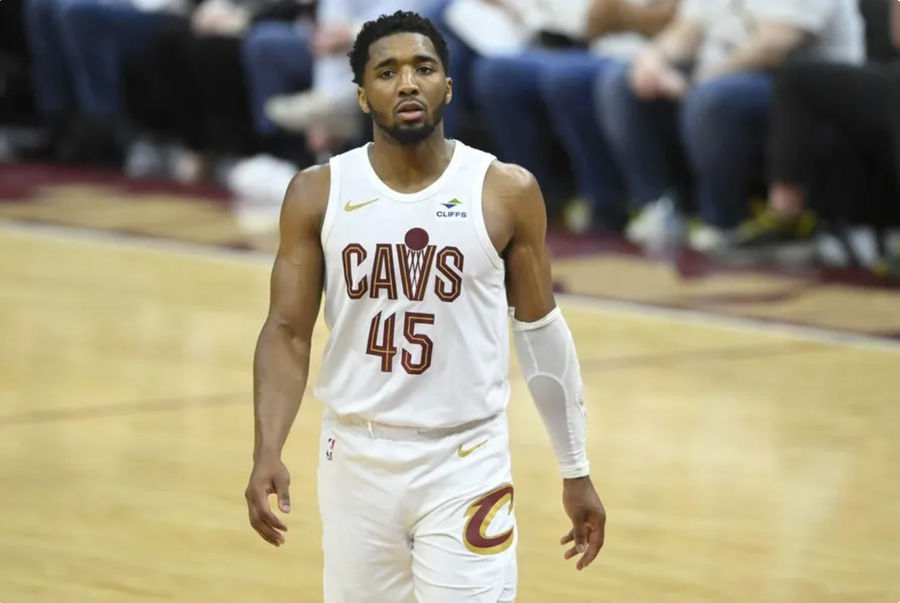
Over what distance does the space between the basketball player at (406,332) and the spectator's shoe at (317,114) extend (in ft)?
23.2

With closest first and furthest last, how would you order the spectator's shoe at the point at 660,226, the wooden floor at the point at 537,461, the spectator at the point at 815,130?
the wooden floor at the point at 537,461 < the spectator at the point at 815,130 < the spectator's shoe at the point at 660,226

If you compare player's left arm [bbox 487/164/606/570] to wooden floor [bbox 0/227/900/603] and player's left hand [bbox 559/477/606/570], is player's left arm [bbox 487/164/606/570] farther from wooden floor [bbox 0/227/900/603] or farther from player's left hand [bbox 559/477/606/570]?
wooden floor [bbox 0/227/900/603]

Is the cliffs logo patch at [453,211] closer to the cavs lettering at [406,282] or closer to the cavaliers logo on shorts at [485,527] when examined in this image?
the cavs lettering at [406,282]

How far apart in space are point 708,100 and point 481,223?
5547mm

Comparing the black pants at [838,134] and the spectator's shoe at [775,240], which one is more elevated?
the black pants at [838,134]

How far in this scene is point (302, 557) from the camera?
13.9 feet

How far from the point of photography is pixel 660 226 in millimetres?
8766

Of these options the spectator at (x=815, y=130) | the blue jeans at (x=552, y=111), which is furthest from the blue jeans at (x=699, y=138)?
the spectator at (x=815, y=130)

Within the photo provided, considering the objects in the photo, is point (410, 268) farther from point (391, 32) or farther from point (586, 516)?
point (586, 516)

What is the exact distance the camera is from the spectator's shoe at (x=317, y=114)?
9984 millimetres

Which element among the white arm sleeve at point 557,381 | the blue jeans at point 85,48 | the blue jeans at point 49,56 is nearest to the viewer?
the white arm sleeve at point 557,381

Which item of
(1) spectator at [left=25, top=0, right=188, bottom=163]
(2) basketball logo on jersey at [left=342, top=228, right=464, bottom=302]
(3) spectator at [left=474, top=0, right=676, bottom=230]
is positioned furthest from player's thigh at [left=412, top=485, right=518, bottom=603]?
(1) spectator at [left=25, top=0, right=188, bottom=163]

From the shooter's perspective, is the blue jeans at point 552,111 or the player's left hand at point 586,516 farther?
the blue jeans at point 552,111

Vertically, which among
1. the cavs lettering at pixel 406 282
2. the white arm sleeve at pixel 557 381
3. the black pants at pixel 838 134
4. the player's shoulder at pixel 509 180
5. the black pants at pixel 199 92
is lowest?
the white arm sleeve at pixel 557 381
